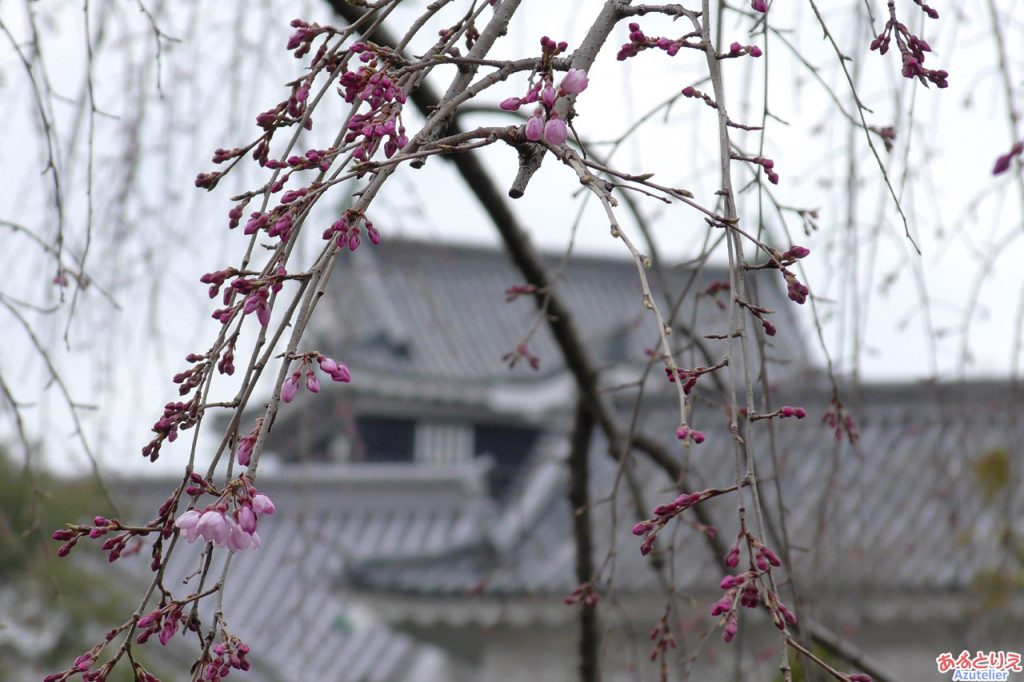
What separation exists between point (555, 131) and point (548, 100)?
3 cm

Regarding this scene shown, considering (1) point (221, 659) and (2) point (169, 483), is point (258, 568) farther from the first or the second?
(1) point (221, 659)

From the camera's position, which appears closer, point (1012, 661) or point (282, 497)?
point (1012, 661)

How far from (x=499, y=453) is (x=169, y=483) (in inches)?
123

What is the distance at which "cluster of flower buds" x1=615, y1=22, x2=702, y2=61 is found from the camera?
111 cm

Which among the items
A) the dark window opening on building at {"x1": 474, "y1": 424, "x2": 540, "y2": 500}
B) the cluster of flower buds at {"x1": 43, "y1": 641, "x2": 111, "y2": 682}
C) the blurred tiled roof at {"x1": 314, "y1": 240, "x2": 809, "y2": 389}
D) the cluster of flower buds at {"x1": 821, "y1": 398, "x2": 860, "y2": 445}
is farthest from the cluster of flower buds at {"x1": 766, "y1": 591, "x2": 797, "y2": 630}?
the dark window opening on building at {"x1": 474, "y1": 424, "x2": 540, "y2": 500}

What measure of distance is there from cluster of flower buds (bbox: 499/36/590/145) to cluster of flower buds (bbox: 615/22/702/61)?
134mm

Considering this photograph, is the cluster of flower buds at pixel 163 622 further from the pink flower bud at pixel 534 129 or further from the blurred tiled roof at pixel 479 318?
the blurred tiled roof at pixel 479 318

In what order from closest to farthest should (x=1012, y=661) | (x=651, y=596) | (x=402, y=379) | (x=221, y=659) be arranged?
(x=221, y=659) → (x=1012, y=661) → (x=651, y=596) → (x=402, y=379)

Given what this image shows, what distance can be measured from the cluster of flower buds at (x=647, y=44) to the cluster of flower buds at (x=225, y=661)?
0.64m

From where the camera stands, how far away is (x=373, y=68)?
1.10m

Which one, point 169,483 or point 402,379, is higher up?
Answer: point 402,379

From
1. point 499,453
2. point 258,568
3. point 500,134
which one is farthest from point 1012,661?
point 499,453

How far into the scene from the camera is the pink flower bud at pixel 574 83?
998 millimetres

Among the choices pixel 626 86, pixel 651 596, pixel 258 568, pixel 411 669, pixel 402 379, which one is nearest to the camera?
pixel 626 86
